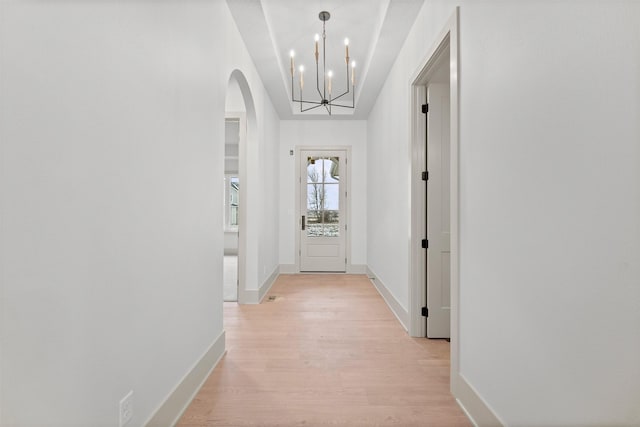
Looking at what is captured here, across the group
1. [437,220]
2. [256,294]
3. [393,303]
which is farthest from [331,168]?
[437,220]

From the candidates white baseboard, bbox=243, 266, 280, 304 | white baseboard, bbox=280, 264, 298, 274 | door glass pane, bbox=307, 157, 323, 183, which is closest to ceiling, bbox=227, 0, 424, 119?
door glass pane, bbox=307, 157, 323, 183

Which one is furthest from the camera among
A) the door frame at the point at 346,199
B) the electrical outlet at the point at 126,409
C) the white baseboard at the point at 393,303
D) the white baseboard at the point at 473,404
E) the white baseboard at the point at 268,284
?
the door frame at the point at 346,199

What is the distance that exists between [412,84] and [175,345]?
9.06 feet

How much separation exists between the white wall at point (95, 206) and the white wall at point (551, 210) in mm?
1589

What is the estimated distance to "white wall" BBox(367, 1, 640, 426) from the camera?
0.92m

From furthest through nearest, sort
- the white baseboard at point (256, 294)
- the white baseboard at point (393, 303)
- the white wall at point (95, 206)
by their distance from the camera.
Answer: the white baseboard at point (256, 294)
the white baseboard at point (393, 303)
the white wall at point (95, 206)

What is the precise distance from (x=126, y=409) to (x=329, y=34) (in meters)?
3.68

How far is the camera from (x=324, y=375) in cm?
229

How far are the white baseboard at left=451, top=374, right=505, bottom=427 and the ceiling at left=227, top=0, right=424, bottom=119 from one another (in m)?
2.75

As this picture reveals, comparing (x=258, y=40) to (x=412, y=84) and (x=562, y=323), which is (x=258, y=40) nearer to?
(x=412, y=84)

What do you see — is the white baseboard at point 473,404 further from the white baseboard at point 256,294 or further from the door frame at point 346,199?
the door frame at point 346,199

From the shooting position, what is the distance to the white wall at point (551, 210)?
3.03 ft

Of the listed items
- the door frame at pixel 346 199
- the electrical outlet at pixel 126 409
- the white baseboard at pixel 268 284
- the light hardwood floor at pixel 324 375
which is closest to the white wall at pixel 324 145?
the door frame at pixel 346 199

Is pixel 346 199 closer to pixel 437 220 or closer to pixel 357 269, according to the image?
pixel 357 269
